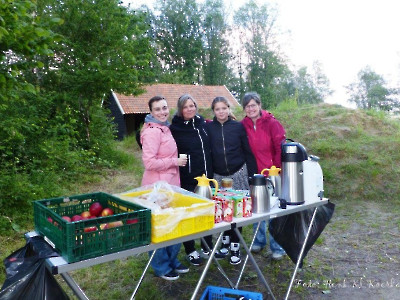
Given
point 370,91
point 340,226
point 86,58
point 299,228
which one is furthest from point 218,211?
point 370,91

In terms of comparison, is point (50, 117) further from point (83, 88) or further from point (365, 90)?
point (365, 90)

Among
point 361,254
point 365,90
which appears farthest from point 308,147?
point 365,90

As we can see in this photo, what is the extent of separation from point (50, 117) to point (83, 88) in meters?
1.09

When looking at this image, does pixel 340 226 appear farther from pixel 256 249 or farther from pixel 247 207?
pixel 247 207

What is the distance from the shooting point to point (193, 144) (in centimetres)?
317

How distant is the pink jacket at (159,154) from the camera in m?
2.86

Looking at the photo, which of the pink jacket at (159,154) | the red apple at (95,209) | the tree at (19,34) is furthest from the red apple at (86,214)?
the tree at (19,34)

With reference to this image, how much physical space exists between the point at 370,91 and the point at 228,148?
43.8m

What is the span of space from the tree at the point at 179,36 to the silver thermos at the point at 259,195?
26.7 m

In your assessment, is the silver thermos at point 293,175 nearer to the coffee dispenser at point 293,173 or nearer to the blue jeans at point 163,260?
the coffee dispenser at point 293,173

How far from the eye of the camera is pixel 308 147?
746 cm

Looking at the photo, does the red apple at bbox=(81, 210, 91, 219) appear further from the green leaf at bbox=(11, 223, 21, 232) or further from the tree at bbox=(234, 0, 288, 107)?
the tree at bbox=(234, 0, 288, 107)

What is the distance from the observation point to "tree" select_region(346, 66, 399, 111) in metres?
38.2

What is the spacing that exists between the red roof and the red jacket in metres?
13.5
